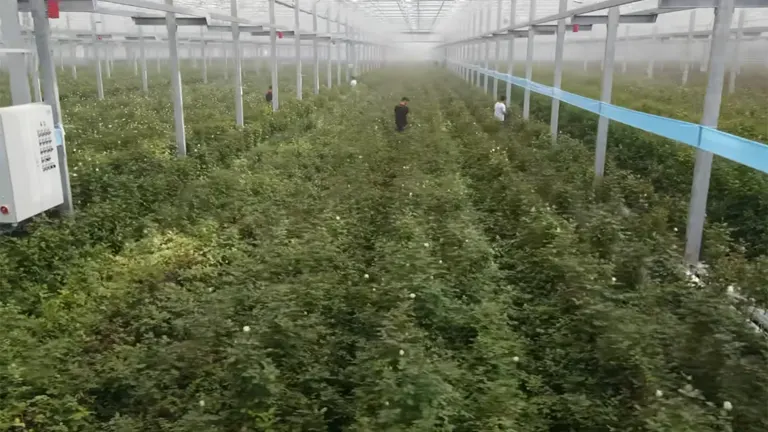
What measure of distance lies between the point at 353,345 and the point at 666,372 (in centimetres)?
262

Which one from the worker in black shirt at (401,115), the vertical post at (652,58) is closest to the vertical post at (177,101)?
the worker in black shirt at (401,115)

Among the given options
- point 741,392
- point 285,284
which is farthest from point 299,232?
point 741,392

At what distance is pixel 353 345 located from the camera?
18.9ft

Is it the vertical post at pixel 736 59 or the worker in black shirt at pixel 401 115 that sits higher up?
the vertical post at pixel 736 59

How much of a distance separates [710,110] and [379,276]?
167 inches

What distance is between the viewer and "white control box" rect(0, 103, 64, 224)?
24.0ft

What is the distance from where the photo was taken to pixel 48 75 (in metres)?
8.55

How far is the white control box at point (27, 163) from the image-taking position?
7.32 meters

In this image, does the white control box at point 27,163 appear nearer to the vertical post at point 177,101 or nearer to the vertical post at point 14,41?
the vertical post at point 14,41

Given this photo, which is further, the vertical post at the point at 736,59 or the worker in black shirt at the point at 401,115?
the vertical post at the point at 736,59

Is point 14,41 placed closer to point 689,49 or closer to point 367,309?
point 367,309

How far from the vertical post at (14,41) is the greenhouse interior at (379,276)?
0.03 metres

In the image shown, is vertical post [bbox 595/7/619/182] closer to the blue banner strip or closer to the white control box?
the blue banner strip

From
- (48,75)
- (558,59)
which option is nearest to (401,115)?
(558,59)
